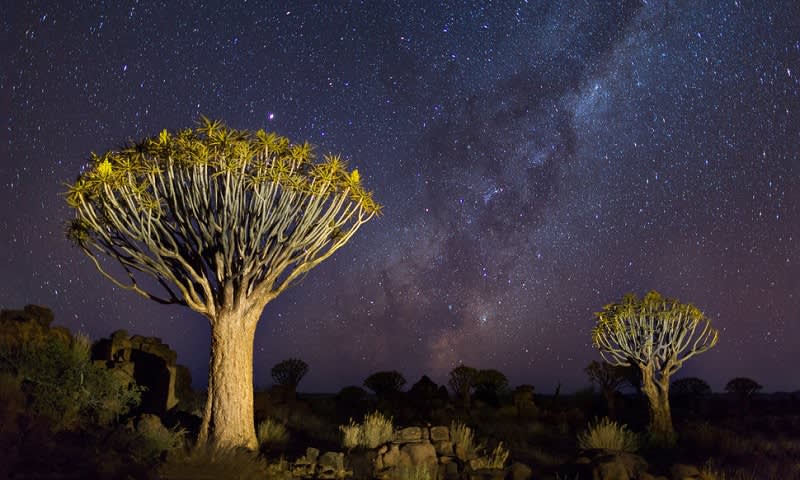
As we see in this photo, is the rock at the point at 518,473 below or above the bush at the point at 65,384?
below

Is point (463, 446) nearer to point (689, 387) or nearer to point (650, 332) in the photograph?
point (650, 332)

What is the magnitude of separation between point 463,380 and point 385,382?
3.13 metres

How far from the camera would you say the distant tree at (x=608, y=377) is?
25.6 meters

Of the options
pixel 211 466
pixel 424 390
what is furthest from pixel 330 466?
pixel 424 390

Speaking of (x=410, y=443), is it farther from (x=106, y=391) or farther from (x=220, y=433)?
(x=106, y=391)

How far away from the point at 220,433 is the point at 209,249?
318 cm

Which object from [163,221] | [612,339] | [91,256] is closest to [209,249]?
[163,221]

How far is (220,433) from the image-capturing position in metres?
11.0

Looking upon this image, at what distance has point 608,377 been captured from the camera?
26062 mm

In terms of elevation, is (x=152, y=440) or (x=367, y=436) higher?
(x=152, y=440)

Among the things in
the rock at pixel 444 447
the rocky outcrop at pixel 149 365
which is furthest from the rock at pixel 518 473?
the rocky outcrop at pixel 149 365

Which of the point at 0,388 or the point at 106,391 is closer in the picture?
the point at 0,388

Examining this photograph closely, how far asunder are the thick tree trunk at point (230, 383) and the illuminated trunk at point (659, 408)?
34.2 ft

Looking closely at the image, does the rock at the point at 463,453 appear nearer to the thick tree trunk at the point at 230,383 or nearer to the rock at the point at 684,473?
the rock at the point at 684,473
